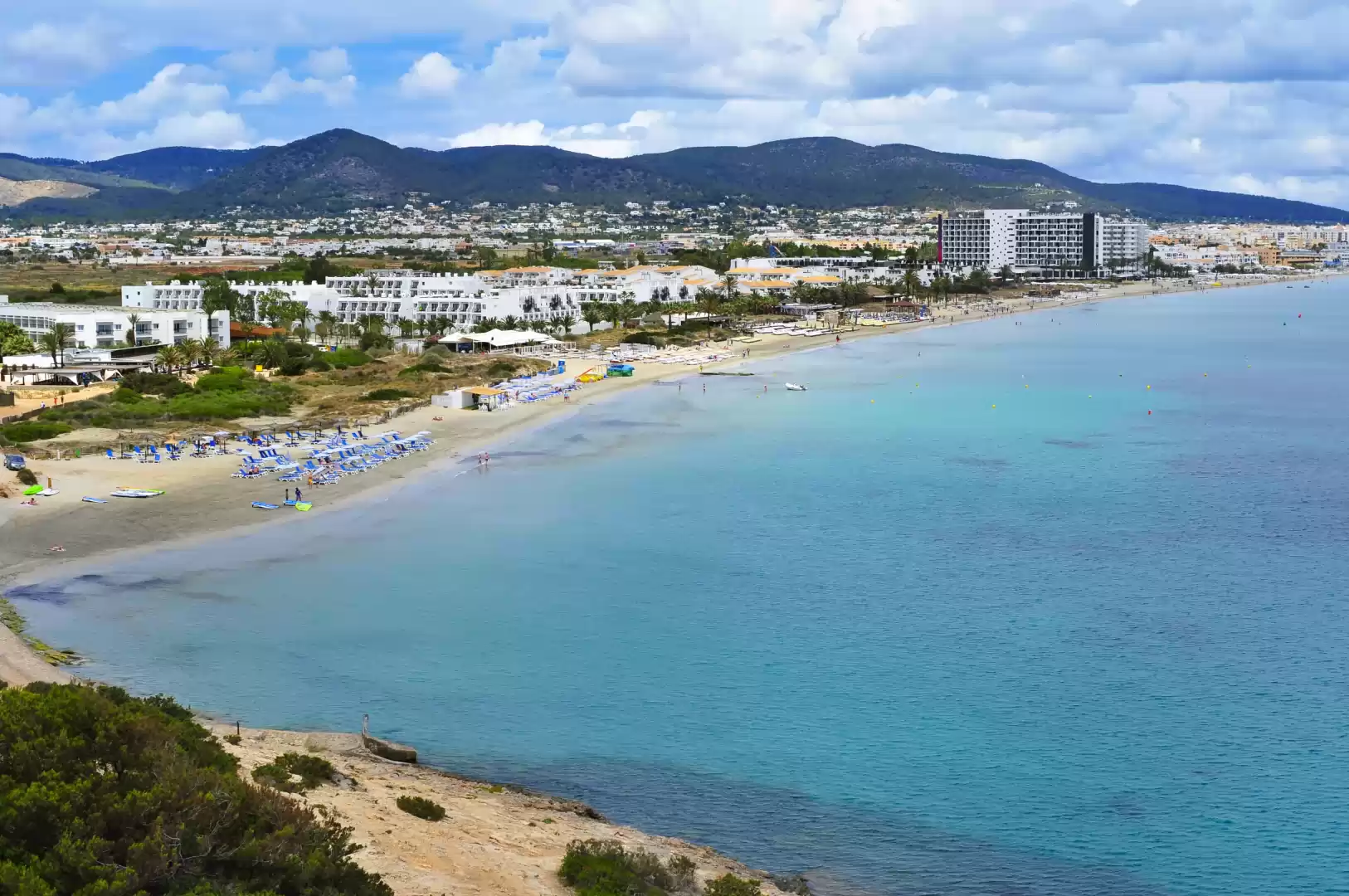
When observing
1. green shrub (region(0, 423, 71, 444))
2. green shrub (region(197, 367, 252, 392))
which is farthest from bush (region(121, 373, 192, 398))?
green shrub (region(0, 423, 71, 444))

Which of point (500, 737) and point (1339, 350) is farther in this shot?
point (1339, 350)

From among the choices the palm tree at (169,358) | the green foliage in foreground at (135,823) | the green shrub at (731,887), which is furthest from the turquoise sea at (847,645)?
the palm tree at (169,358)

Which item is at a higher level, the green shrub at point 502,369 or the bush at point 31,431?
the green shrub at point 502,369

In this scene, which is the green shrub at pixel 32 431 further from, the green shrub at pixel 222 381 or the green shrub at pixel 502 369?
the green shrub at pixel 502 369

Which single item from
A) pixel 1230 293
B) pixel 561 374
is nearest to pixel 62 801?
pixel 561 374

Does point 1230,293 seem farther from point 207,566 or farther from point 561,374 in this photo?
point 207,566

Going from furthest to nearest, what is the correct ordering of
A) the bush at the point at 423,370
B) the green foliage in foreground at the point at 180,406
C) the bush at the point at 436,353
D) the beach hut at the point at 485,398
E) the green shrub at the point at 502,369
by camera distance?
1. the bush at the point at 436,353
2. the green shrub at the point at 502,369
3. the bush at the point at 423,370
4. the beach hut at the point at 485,398
5. the green foliage in foreground at the point at 180,406
